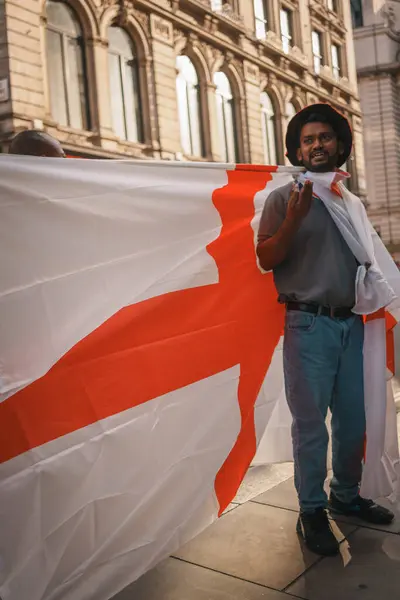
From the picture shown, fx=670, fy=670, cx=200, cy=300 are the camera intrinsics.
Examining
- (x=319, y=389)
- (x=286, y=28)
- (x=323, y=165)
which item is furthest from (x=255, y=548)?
(x=286, y=28)

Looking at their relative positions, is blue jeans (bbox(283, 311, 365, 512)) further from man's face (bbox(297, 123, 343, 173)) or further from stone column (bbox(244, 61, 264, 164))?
stone column (bbox(244, 61, 264, 164))

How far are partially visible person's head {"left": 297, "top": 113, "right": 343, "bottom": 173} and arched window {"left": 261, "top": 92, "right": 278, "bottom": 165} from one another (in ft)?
67.5

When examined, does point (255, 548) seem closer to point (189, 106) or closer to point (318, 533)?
point (318, 533)

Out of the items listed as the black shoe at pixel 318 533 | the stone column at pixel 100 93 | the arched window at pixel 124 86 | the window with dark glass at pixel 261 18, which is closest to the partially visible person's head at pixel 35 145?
the black shoe at pixel 318 533

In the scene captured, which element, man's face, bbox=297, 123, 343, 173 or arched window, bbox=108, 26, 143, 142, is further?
arched window, bbox=108, 26, 143, 142

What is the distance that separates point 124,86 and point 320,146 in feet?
49.7

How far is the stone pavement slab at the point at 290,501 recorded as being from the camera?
283cm

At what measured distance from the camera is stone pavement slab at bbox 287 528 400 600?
7.47ft

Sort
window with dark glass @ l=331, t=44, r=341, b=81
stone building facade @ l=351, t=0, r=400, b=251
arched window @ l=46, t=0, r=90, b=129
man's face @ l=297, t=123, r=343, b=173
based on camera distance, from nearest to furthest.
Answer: man's face @ l=297, t=123, r=343, b=173 < arched window @ l=46, t=0, r=90, b=129 < window with dark glass @ l=331, t=44, r=341, b=81 < stone building facade @ l=351, t=0, r=400, b=251

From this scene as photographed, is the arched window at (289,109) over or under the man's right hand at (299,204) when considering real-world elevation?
over

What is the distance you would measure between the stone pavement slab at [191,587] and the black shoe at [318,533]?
1.14ft

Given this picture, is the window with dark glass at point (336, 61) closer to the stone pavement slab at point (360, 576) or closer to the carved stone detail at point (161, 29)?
the carved stone detail at point (161, 29)

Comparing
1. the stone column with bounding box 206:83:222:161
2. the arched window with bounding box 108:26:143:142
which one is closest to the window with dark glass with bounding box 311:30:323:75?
the stone column with bounding box 206:83:222:161

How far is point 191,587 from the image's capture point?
2400 millimetres
